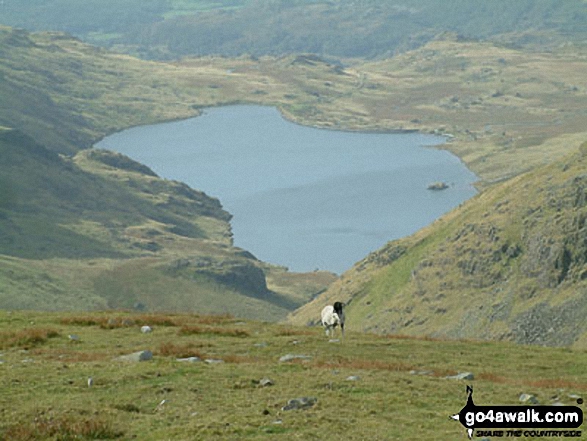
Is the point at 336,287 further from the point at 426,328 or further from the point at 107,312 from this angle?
the point at 107,312

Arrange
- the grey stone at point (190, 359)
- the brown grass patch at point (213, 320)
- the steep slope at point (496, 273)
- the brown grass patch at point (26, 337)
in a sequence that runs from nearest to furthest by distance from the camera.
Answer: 1. the grey stone at point (190, 359)
2. the brown grass patch at point (26, 337)
3. the brown grass patch at point (213, 320)
4. the steep slope at point (496, 273)

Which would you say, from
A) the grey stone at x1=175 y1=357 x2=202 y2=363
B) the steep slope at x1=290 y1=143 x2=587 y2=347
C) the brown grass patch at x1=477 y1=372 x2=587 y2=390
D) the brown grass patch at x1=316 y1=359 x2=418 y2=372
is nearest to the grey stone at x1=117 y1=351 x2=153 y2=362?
the grey stone at x1=175 y1=357 x2=202 y2=363

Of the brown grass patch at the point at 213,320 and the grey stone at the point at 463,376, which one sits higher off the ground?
the brown grass patch at the point at 213,320

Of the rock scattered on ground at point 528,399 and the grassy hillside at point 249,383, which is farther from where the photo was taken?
the rock scattered on ground at point 528,399

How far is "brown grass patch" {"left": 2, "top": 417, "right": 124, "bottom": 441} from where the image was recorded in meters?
19.7

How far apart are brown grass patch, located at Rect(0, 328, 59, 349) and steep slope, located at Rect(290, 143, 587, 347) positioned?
164 ft

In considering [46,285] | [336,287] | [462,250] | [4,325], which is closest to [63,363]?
[4,325]

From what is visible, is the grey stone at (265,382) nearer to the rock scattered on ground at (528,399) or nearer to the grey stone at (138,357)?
the grey stone at (138,357)

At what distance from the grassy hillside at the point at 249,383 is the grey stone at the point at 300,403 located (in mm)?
248

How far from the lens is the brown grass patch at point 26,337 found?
33469 millimetres

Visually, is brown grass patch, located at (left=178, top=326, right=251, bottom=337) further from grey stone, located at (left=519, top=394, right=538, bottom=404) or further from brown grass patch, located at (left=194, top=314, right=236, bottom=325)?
grey stone, located at (left=519, top=394, right=538, bottom=404)

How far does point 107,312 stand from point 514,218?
7923 centimetres
